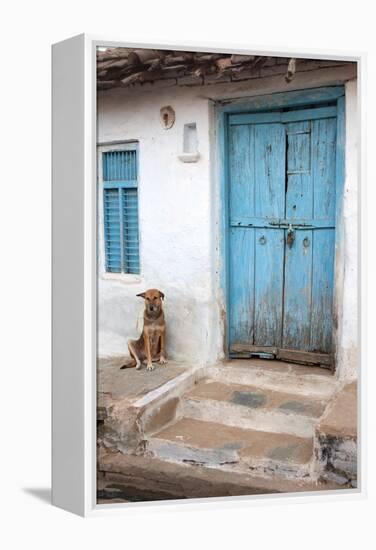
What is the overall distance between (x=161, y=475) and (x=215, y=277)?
5.16 ft

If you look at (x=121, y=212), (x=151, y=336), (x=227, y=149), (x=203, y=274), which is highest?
(x=227, y=149)

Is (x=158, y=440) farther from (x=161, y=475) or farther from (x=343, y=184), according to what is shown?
(x=343, y=184)

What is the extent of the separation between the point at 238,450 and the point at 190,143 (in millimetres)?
2354

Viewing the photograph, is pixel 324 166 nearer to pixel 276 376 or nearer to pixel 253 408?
pixel 276 376

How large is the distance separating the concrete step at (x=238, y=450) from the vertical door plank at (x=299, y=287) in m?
0.85

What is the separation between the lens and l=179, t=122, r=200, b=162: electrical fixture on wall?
21.1 ft

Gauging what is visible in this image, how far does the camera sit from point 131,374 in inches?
241

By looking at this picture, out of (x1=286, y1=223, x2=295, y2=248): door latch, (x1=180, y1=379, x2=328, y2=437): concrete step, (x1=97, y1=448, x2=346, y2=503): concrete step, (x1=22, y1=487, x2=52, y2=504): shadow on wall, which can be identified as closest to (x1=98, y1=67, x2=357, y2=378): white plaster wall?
(x1=180, y1=379, x2=328, y2=437): concrete step

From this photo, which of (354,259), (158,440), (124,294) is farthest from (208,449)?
(354,259)

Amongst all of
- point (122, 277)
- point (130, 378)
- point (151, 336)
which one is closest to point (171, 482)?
point (130, 378)

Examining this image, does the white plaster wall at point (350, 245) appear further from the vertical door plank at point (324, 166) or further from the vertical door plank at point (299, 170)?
the vertical door plank at point (299, 170)

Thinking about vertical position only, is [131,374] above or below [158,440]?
above

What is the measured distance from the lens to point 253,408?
6.26 m

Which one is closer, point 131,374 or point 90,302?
point 90,302
